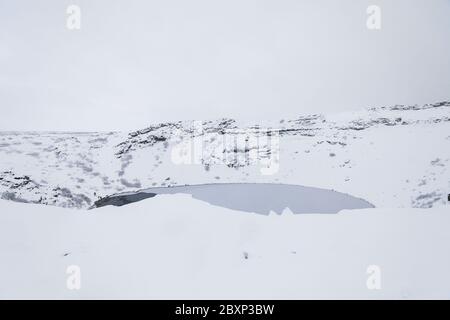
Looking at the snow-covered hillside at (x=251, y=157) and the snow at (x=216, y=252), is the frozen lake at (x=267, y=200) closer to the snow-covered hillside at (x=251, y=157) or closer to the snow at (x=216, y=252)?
the snow at (x=216, y=252)

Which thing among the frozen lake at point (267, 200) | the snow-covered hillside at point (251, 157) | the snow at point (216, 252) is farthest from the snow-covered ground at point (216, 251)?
the snow-covered hillside at point (251, 157)

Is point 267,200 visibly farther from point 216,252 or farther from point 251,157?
point 251,157

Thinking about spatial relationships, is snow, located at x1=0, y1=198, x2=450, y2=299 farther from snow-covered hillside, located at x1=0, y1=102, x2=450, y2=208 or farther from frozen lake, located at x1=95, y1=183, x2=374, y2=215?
snow-covered hillside, located at x1=0, y1=102, x2=450, y2=208

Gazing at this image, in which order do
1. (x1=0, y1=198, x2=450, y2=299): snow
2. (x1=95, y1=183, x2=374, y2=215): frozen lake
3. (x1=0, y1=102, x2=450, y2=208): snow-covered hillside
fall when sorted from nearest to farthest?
(x1=0, y1=198, x2=450, y2=299): snow, (x1=95, y1=183, x2=374, y2=215): frozen lake, (x1=0, y1=102, x2=450, y2=208): snow-covered hillside

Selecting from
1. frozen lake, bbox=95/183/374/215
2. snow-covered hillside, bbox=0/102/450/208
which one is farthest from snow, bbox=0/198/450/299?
snow-covered hillside, bbox=0/102/450/208
